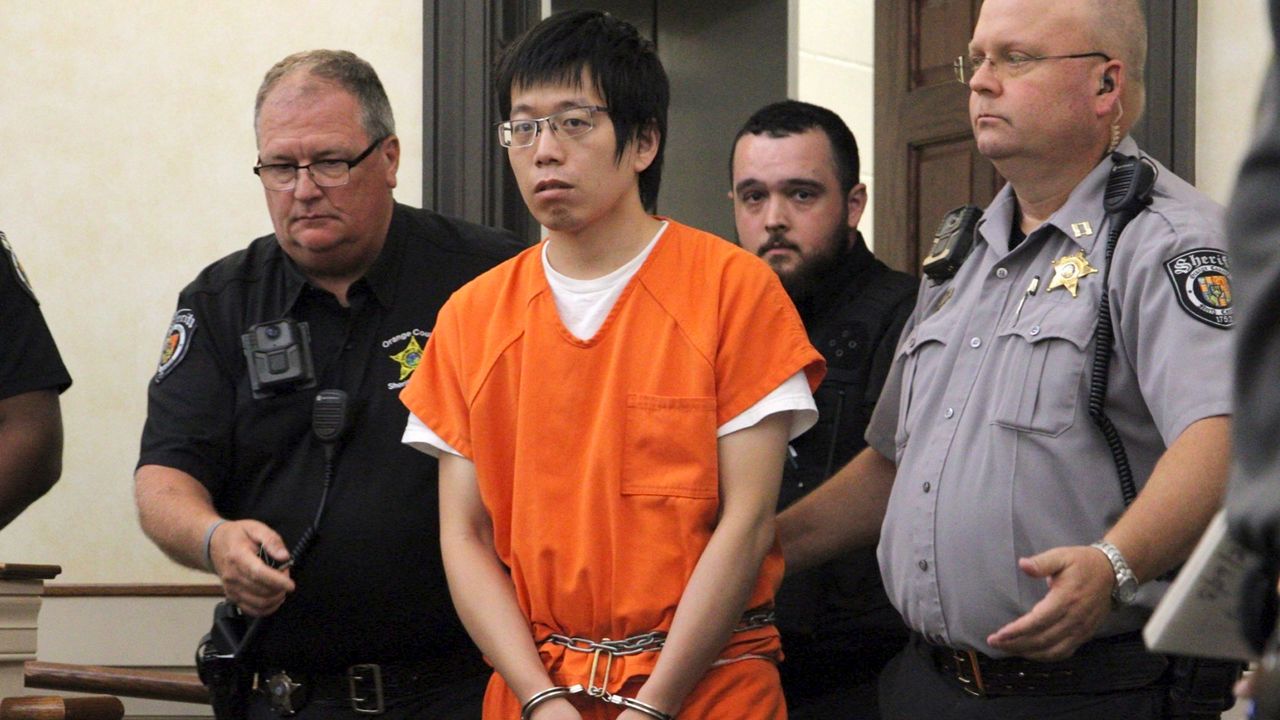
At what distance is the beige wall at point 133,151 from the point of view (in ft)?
13.6

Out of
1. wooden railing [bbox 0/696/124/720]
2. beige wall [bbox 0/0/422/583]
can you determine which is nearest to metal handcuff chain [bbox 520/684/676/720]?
wooden railing [bbox 0/696/124/720]

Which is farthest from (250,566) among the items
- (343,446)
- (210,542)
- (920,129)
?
(920,129)

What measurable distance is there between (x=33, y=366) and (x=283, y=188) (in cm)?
61

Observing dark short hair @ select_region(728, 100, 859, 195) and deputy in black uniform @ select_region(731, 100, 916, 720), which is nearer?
deputy in black uniform @ select_region(731, 100, 916, 720)

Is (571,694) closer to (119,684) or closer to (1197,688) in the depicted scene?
(1197,688)

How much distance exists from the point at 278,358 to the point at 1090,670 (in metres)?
1.34

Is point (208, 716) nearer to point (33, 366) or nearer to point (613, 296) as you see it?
point (33, 366)

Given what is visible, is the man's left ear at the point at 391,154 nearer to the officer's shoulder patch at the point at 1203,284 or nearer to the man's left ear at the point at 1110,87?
the man's left ear at the point at 1110,87

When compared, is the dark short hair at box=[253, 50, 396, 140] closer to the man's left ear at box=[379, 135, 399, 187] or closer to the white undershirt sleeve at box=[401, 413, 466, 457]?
the man's left ear at box=[379, 135, 399, 187]

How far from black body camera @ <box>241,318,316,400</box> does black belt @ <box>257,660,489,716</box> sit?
17.8 inches

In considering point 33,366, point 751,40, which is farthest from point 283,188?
point 751,40

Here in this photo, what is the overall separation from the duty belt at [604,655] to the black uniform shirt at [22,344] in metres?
1.27

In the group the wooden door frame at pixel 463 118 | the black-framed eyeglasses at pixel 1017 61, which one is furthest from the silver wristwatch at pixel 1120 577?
the wooden door frame at pixel 463 118

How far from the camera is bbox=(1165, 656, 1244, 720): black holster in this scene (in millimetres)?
2043
